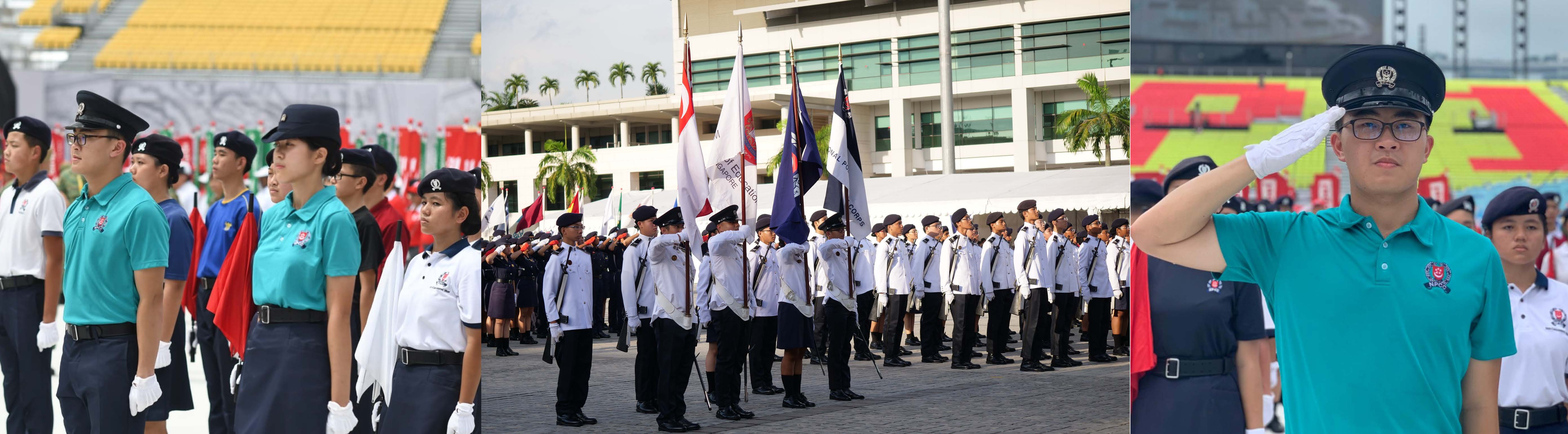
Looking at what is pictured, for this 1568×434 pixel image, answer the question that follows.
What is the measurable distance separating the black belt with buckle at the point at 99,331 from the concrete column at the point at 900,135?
41.8m

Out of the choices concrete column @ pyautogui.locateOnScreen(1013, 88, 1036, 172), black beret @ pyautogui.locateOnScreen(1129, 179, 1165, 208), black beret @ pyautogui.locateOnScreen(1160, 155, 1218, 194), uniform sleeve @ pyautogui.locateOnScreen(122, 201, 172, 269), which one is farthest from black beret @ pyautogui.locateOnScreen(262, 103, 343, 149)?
concrete column @ pyautogui.locateOnScreen(1013, 88, 1036, 172)

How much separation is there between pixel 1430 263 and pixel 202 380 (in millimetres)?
6846

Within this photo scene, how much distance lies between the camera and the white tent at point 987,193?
19922mm

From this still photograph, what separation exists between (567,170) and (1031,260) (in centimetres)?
4196

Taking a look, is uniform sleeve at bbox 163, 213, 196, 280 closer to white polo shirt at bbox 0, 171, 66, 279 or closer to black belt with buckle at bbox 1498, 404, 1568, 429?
white polo shirt at bbox 0, 171, 66, 279

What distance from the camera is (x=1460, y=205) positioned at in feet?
13.4

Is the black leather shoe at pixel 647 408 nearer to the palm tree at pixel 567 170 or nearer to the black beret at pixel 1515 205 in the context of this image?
the black beret at pixel 1515 205

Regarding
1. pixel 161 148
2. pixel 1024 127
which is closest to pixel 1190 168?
pixel 161 148

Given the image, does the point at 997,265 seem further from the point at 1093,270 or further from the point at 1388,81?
the point at 1388,81

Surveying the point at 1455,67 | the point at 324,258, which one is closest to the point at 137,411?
the point at 324,258

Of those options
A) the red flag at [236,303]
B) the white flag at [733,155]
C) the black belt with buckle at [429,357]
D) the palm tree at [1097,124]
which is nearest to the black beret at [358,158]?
the red flag at [236,303]

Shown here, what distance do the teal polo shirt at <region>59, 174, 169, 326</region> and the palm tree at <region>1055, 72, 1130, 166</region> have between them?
3543cm

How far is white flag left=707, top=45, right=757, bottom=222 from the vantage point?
10.1 meters

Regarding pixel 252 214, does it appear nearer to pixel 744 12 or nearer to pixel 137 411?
pixel 137 411
